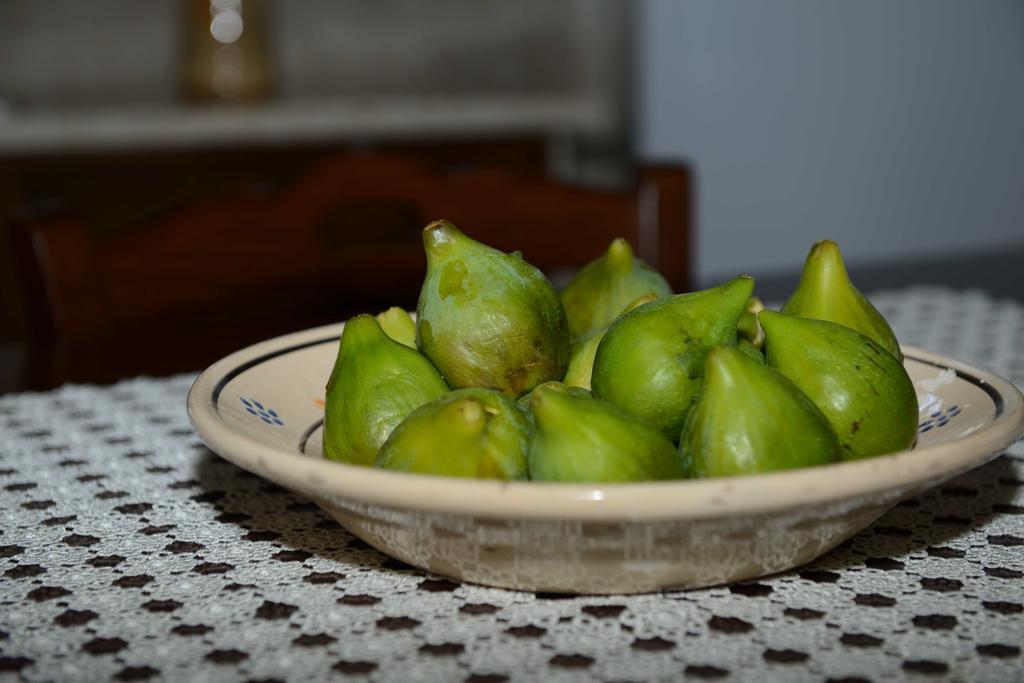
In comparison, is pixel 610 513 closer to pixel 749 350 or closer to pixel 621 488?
pixel 621 488

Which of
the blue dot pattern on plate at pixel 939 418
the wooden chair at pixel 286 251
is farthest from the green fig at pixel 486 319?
the wooden chair at pixel 286 251

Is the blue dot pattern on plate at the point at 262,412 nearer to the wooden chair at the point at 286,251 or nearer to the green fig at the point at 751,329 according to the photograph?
the green fig at the point at 751,329

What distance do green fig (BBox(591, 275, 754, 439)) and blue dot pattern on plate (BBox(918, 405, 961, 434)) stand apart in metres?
0.11

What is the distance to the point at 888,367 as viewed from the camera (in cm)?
39

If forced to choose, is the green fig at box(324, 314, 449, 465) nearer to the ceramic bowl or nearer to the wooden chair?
the ceramic bowl

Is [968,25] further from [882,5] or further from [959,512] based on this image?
[959,512]

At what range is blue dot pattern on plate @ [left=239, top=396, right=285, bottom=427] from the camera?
0.46 metres

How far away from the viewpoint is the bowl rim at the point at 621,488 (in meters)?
0.31

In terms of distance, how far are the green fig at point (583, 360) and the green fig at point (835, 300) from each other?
2.4 inches

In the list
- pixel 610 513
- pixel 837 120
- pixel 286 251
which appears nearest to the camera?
pixel 610 513

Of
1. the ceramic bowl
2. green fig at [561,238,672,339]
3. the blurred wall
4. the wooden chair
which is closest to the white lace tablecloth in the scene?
the ceramic bowl

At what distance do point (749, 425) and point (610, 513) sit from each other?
56 mm

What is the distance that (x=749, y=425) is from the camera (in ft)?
1.13

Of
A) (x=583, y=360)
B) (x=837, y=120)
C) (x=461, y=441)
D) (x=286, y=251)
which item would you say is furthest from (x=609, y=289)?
(x=837, y=120)
